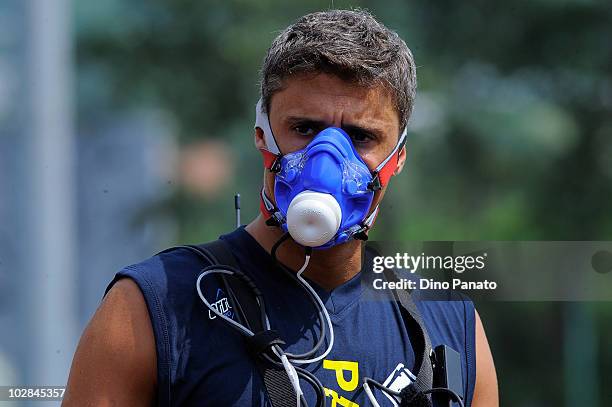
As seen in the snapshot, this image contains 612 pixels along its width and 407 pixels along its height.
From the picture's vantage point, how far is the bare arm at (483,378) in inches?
94.0

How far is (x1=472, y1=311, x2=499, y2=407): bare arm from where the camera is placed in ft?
7.84

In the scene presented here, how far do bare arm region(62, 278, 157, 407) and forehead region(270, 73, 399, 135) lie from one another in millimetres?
594

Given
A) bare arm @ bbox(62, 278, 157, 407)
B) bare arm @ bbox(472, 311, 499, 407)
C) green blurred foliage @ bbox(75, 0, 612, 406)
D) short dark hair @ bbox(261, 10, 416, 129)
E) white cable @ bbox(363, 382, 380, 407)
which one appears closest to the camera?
bare arm @ bbox(62, 278, 157, 407)

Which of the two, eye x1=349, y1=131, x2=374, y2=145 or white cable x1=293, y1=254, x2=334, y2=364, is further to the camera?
eye x1=349, y1=131, x2=374, y2=145

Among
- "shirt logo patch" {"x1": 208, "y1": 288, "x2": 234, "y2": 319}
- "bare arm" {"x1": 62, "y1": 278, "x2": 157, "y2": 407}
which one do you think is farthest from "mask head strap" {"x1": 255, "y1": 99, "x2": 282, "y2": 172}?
"bare arm" {"x1": 62, "y1": 278, "x2": 157, "y2": 407}

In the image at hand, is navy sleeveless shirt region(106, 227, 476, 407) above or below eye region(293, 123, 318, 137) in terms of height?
below

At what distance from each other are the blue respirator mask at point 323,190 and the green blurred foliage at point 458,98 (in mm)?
886

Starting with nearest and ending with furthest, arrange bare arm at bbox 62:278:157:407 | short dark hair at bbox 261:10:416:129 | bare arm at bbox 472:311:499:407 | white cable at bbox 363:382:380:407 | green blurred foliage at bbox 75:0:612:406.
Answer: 1. bare arm at bbox 62:278:157:407
2. white cable at bbox 363:382:380:407
3. short dark hair at bbox 261:10:416:129
4. bare arm at bbox 472:311:499:407
5. green blurred foliage at bbox 75:0:612:406

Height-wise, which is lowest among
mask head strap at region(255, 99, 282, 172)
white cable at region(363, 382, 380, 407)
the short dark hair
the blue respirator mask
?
white cable at region(363, 382, 380, 407)

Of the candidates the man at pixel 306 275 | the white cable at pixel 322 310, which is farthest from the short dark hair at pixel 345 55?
the white cable at pixel 322 310

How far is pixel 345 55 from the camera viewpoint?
2.16 meters

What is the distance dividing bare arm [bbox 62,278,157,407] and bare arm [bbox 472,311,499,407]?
3.00ft

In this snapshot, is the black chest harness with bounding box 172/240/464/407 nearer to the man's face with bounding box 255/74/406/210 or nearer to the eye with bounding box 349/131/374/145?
the man's face with bounding box 255/74/406/210

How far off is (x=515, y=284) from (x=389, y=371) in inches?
34.3
